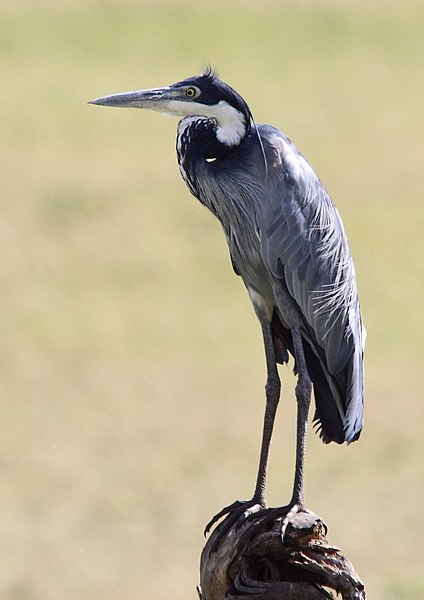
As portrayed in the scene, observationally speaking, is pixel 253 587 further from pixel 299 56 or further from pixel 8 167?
pixel 299 56

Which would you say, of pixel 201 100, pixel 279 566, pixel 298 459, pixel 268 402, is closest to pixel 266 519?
pixel 279 566

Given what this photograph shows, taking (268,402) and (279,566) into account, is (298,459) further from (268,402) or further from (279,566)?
(279,566)

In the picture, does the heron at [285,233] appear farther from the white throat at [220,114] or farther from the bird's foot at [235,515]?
the bird's foot at [235,515]

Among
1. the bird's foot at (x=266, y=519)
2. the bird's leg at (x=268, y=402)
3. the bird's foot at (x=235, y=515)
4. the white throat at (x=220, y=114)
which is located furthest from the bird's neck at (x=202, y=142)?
the bird's foot at (x=266, y=519)

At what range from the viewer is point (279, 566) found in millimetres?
5242

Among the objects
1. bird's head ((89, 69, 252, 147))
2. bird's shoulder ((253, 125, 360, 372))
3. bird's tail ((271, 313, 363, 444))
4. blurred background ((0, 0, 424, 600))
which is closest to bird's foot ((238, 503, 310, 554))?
bird's tail ((271, 313, 363, 444))

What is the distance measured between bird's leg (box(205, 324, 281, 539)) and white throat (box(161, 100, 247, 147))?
0.91 meters

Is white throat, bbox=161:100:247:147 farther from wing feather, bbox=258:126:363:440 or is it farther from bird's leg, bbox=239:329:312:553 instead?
bird's leg, bbox=239:329:312:553

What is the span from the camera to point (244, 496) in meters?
13.8

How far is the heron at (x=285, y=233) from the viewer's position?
6.03 meters

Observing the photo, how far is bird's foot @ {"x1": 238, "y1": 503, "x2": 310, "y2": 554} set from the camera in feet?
17.2

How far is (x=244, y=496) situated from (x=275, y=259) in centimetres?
794

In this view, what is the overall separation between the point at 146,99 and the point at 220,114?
32 cm

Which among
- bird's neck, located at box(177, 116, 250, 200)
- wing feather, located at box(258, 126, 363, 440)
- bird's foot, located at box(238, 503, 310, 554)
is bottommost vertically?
bird's foot, located at box(238, 503, 310, 554)
